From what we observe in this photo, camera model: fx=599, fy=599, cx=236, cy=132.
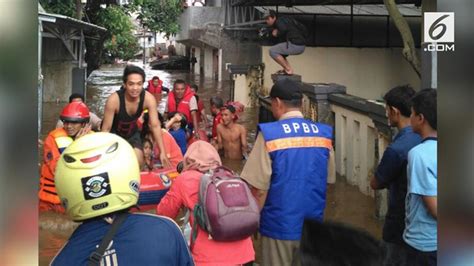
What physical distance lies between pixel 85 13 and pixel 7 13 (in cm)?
1826

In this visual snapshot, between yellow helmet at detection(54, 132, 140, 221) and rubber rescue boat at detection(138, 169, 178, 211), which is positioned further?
rubber rescue boat at detection(138, 169, 178, 211)

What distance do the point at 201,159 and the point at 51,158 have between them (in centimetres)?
229

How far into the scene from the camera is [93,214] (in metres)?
2.03

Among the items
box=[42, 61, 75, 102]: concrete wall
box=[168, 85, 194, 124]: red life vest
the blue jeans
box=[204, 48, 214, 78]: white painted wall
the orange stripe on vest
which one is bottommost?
the blue jeans

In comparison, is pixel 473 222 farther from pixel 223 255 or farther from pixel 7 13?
pixel 7 13

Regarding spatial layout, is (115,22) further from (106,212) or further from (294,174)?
(106,212)

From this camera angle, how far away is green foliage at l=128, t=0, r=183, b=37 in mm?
21969

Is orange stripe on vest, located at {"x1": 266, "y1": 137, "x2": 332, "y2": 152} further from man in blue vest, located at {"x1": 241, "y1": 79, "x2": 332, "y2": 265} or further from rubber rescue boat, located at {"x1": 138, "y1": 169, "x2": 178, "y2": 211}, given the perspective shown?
rubber rescue boat, located at {"x1": 138, "y1": 169, "x2": 178, "y2": 211}

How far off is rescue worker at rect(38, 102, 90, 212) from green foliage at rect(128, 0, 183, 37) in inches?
616

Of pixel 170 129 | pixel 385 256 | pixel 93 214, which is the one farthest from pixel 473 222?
pixel 170 129

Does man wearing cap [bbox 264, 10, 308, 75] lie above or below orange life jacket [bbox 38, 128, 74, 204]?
above

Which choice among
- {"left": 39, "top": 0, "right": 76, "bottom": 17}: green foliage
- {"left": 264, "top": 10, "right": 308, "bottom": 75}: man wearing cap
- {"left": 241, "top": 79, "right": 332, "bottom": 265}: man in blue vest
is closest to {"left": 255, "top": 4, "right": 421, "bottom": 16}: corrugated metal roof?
{"left": 39, "top": 0, "right": 76, "bottom": 17}: green foliage

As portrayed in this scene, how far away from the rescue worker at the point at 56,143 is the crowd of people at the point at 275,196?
1909 millimetres

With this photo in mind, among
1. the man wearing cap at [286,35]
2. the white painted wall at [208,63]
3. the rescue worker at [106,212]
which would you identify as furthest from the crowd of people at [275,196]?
the white painted wall at [208,63]
